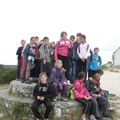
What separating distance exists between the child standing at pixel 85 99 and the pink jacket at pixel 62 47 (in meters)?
1.25

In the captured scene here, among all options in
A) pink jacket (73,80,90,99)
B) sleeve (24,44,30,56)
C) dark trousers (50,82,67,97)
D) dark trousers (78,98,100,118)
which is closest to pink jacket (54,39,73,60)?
sleeve (24,44,30,56)

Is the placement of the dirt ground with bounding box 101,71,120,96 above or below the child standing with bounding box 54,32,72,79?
below

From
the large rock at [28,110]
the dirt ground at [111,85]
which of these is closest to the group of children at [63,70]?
the large rock at [28,110]

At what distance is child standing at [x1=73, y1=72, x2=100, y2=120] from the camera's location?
1134 cm

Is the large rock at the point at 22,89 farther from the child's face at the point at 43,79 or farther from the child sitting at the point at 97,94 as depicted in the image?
the child sitting at the point at 97,94

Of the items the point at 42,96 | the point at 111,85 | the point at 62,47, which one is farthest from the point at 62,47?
the point at 111,85

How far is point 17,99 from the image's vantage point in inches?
483

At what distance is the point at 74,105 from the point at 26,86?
1.74 meters

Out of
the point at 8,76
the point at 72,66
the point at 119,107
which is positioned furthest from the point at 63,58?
the point at 8,76

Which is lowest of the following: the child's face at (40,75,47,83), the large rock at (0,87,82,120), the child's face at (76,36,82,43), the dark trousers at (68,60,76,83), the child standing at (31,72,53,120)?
the large rock at (0,87,82,120)

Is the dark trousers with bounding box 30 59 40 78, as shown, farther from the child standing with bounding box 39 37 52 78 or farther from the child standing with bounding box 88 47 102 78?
the child standing with bounding box 88 47 102 78

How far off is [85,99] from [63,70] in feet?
3.25

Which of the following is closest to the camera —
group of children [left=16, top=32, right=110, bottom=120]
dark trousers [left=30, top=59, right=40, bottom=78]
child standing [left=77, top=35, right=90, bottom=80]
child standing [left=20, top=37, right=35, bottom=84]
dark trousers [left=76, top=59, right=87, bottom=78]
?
group of children [left=16, top=32, right=110, bottom=120]

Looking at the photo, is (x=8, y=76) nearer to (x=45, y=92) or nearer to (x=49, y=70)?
(x=49, y=70)
